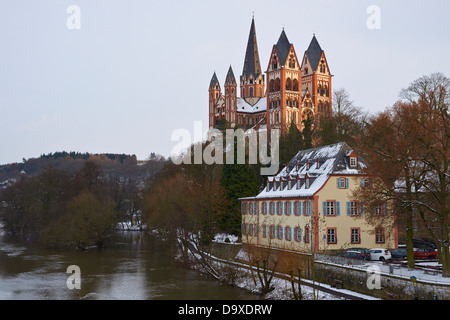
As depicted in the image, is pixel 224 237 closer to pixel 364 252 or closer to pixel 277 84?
pixel 364 252

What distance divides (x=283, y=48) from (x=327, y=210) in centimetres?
9195

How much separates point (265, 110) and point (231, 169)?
256ft

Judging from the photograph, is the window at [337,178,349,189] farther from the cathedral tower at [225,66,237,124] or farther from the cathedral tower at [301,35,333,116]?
the cathedral tower at [225,66,237,124]

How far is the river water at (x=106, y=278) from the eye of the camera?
3155 centimetres

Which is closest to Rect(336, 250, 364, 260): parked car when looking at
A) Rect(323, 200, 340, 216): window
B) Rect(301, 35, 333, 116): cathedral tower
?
Rect(323, 200, 340, 216): window

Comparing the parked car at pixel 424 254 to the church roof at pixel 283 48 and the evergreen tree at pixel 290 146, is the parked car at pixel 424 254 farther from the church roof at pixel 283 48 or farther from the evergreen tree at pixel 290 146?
the church roof at pixel 283 48

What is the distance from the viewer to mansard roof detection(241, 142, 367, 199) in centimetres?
3991

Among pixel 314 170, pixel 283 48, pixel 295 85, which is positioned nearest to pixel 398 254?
pixel 314 170

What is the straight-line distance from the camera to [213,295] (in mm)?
31922

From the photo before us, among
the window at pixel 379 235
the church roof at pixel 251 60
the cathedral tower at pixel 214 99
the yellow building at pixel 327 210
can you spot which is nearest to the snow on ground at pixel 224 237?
the yellow building at pixel 327 210

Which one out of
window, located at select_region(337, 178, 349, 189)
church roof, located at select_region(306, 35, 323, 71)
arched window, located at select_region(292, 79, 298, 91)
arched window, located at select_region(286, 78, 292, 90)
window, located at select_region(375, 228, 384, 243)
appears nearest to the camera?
window, located at select_region(337, 178, 349, 189)

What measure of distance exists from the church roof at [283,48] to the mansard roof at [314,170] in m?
80.8
